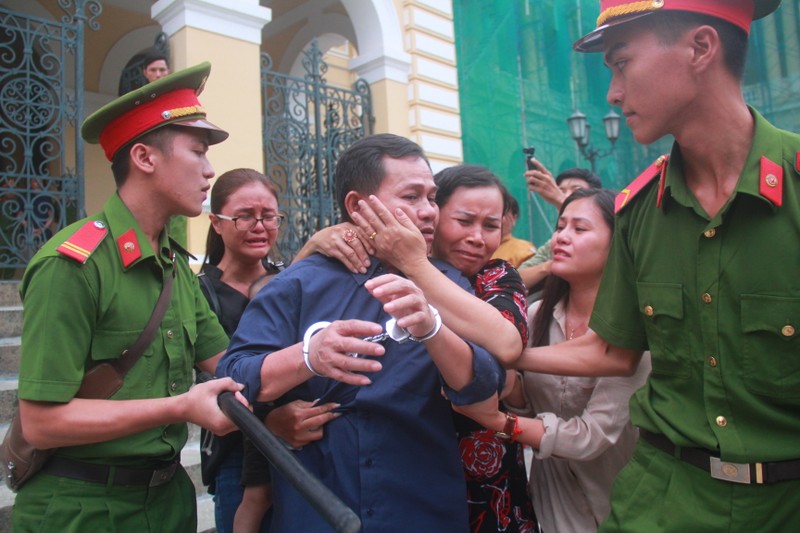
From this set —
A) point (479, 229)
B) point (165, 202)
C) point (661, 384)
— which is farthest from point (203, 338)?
point (661, 384)

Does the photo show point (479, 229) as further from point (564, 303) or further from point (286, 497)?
point (286, 497)

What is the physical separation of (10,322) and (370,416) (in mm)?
3599

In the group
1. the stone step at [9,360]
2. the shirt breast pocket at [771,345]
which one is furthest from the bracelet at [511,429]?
the stone step at [9,360]

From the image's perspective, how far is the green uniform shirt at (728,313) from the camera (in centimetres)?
140

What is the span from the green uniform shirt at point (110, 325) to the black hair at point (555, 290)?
1.23m

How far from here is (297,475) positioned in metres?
1.09

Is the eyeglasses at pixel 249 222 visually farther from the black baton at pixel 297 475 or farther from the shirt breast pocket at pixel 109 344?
the black baton at pixel 297 475

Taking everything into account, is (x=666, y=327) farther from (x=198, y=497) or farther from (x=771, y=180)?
(x=198, y=497)

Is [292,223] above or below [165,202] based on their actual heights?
above

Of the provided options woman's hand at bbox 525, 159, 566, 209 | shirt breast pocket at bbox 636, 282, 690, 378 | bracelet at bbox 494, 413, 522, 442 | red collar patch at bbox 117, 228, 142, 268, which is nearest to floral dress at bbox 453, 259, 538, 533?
bracelet at bbox 494, 413, 522, 442

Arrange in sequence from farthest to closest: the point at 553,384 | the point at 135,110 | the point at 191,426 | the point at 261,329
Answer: the point at 191,426, the point at 553,384, the point at 135,110, the point at 261,329

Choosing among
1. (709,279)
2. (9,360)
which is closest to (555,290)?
(709,279)

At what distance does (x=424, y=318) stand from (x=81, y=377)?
94 centimetres

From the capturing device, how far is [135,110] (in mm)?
1955
